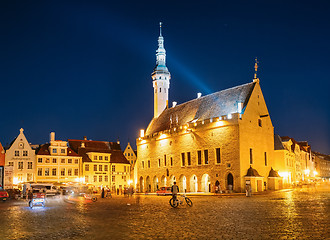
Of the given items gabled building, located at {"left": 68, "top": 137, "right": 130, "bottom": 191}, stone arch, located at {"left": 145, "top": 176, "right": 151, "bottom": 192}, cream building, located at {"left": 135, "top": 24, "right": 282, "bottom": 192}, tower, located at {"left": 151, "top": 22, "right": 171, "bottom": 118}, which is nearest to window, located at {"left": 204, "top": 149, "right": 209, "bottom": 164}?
cream building, located at {"left": 135, "top": 24, "right": 282, "bottom": 192}

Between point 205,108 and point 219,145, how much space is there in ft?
27.9

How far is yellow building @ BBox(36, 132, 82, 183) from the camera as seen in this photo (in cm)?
6028

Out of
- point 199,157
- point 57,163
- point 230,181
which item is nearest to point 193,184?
point 199,157

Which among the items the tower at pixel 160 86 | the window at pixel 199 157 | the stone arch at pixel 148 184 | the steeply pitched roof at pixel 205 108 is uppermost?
the tower at pixel 160 86

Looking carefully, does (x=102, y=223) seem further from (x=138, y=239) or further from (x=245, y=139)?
(x=245, y=139)

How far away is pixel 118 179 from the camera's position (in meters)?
69.0

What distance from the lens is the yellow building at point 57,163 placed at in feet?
198

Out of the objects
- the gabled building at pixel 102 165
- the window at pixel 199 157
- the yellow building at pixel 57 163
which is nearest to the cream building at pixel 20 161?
the yellow building at pixel 57 163

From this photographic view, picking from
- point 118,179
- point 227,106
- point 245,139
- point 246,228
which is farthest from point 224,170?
point 246,228

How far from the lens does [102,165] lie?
2640 inches

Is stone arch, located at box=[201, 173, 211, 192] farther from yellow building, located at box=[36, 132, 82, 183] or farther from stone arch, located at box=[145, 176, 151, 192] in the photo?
yellow building, located at box=[36, 132, 82, 183]

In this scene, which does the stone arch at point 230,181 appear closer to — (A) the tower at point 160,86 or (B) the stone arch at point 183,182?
(B) the stone arch at point 183,182

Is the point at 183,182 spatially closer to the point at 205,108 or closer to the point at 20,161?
the point at 205,108

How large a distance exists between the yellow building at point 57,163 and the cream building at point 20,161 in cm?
104
